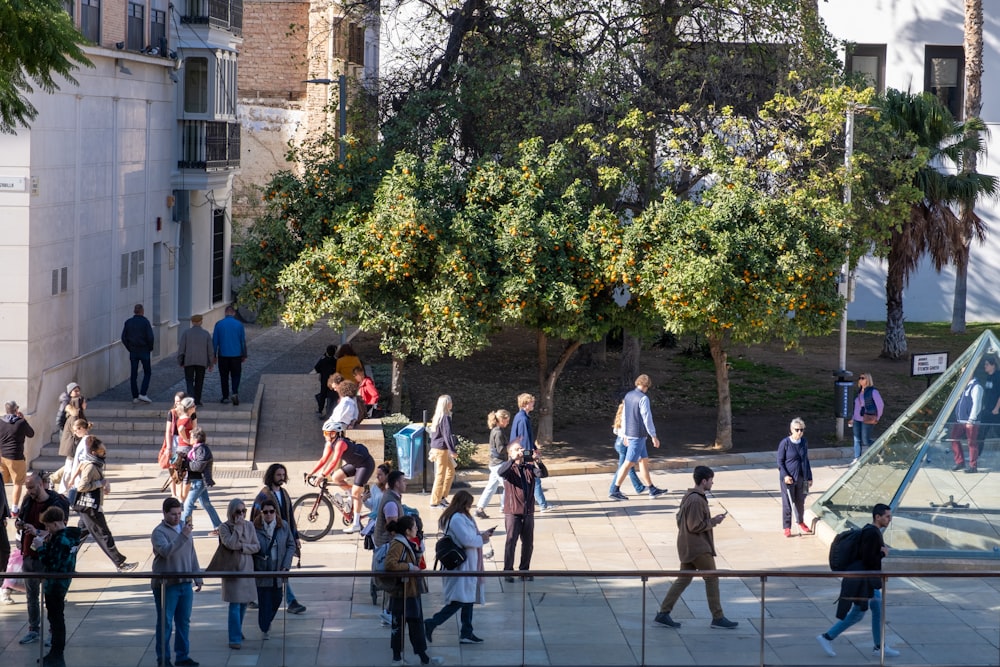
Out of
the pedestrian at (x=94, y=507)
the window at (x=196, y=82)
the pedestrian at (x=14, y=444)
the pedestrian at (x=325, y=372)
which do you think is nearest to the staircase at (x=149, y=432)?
the pedestrian at (x=325, y=372)

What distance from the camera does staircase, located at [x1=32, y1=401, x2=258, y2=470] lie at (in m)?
18.5

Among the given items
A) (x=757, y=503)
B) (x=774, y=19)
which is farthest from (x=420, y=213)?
(x=774, y=19)

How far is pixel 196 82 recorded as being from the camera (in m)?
27.4

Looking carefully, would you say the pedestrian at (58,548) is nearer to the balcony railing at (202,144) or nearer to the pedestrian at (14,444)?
the pedestrian at (14,444)

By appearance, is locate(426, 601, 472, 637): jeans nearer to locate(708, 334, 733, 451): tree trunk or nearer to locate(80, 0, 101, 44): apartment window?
locate(708, 334, 733, 451): tree trunk

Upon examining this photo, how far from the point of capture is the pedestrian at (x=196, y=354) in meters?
20.1

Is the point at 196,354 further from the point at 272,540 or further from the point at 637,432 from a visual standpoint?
the point at 272,540

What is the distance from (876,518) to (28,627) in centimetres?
722

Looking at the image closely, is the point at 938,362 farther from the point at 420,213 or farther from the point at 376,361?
the point at 376,361

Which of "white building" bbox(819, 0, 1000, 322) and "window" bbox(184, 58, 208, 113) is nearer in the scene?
"window" bbox(184, 58, 208, 113)

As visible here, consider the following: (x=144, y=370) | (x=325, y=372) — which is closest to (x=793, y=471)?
(x=325, y=372)

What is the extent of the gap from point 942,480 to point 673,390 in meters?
11.2

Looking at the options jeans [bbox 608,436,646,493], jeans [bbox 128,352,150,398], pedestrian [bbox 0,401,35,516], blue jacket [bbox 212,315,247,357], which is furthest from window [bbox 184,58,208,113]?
jeans [bbox 608,436,646,493]

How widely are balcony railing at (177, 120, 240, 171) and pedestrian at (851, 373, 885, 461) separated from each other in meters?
14.6
